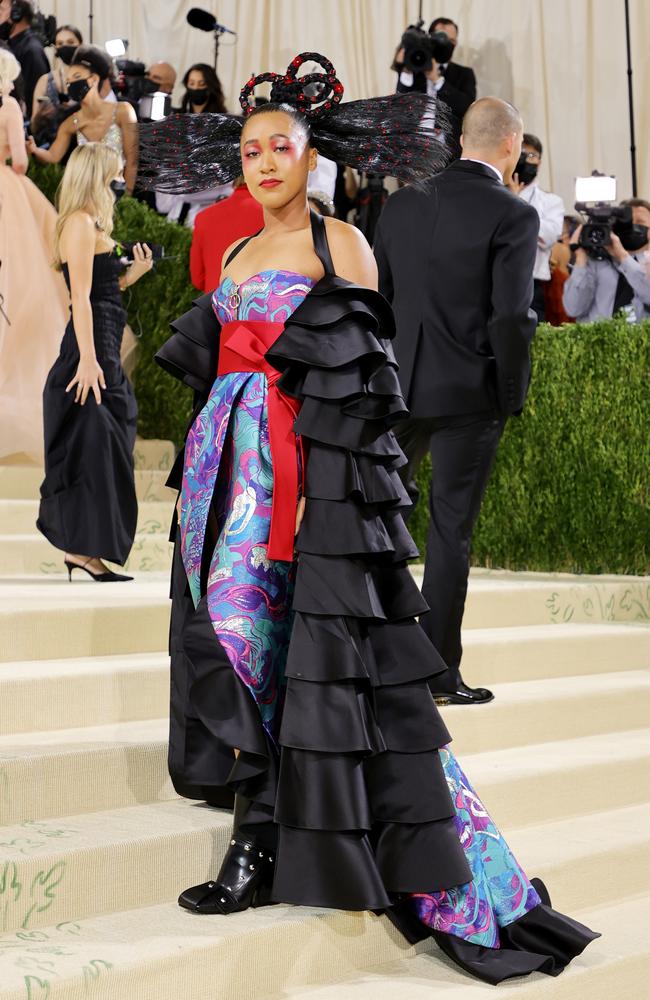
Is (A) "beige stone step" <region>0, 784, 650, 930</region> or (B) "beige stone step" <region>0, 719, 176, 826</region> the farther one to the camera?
(B) "beige stone step" <region>0, 719, 176, 826</region>

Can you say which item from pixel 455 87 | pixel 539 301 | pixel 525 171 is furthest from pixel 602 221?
pixel 455 87

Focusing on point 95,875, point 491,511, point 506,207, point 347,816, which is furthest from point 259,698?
point 491,511

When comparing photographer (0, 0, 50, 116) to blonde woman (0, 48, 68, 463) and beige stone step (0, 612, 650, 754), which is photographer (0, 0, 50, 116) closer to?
blonde woman (0, 48, 68, 463)

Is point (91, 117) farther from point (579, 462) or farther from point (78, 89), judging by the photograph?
point (579, 462)

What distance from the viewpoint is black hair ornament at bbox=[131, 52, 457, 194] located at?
111 inches

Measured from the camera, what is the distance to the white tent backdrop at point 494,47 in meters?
10.0

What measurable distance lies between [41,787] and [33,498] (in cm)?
293

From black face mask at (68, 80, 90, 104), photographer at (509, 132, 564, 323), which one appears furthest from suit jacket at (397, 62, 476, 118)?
black face mask at (68, 80, 90, 104)

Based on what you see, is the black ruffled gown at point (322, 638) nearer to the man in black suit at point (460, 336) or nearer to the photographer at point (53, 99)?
the man in black suit at point (460, 336)

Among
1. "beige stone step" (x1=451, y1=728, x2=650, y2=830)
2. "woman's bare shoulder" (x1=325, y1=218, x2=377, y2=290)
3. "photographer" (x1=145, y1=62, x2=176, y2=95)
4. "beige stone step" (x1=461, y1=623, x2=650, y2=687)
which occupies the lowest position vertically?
"beige stone step" (x1=451, y1=728, x2=650, y2=830)

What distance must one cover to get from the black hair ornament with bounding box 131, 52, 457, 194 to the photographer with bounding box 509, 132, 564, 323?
4656mm

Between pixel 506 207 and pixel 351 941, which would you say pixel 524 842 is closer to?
pixel 351 941

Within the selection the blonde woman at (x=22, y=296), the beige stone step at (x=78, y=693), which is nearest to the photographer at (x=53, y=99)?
the blonde woman at (x=22, y=296)

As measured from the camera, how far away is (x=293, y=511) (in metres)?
2.68
